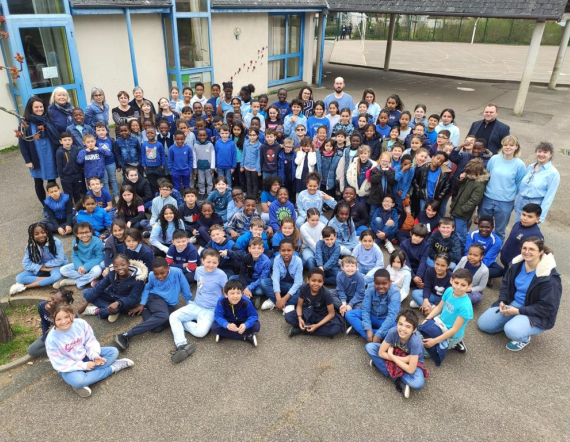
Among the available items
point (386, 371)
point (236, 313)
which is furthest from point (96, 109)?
point (386, 371)

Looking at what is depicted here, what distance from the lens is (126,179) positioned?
7270 mm

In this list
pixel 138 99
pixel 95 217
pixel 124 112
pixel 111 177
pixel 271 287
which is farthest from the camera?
pixel 138 99

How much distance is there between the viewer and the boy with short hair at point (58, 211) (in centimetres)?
646

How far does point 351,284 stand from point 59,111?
5.64 m

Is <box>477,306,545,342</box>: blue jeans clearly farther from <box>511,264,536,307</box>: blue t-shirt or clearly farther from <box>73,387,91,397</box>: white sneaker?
<box>73,387,91,397</box>: white sneaker

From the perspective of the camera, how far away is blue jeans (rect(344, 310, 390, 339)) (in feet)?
15.7

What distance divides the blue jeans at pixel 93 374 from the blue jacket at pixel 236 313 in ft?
3.63

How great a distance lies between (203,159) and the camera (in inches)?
299

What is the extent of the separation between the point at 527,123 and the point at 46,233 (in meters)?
13.5

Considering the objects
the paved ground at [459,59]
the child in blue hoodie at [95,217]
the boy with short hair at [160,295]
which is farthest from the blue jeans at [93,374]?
the paved ground at [459,59]

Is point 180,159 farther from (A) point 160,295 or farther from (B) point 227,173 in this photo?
(A) point 160,295

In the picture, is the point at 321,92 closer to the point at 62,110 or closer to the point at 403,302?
the point at 62,110

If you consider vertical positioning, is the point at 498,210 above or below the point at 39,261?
above

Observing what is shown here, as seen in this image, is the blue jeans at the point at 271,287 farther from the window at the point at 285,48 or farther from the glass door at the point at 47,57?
the window at the point at 285,48
